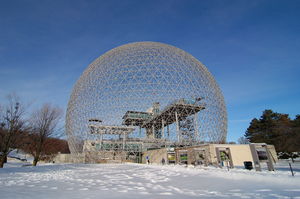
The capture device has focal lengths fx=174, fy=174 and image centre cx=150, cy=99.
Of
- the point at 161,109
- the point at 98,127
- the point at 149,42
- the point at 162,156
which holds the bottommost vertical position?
the point at 162,156

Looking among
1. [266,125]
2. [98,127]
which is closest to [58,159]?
[98,127]

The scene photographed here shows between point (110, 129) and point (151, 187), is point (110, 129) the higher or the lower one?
the higher one

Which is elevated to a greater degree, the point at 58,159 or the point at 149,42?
the point at 149,42

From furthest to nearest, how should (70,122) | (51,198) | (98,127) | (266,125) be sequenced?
(266,125)
(70,122)
(98,127)
(51,198)

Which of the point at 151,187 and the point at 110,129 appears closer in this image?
the point at 151,187

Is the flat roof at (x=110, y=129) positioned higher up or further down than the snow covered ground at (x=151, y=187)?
higher up

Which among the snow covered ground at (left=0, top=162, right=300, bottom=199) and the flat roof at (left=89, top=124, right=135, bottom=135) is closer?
the snow covered ground at (left=0, top=162, right=300, bottom=199)

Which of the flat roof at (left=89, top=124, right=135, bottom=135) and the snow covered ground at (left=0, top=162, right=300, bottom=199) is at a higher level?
the flat roof at (left=89, top=124, right=135, bottom=135)

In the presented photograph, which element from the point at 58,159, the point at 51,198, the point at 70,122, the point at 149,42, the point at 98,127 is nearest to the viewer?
the point at 51,198

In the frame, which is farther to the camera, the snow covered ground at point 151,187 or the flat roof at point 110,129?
the flat roof at point 110,129

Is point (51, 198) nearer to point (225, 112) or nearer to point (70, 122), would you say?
point (70, 122)

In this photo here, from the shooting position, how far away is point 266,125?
43188mm

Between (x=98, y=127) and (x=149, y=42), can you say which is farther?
(x=149, y=42)

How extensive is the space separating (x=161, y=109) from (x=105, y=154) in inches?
452
